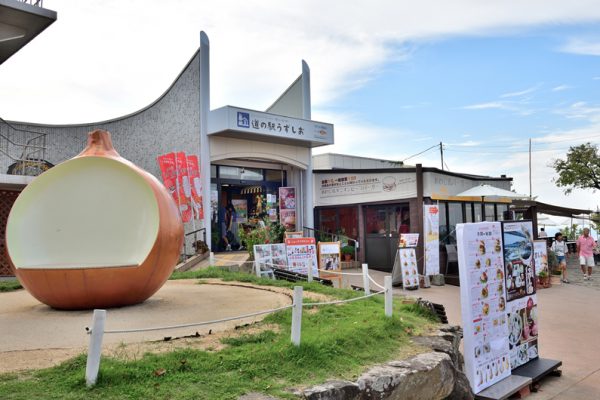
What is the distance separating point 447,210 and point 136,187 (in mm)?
13372

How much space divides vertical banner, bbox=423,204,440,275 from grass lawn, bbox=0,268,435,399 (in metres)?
9.54

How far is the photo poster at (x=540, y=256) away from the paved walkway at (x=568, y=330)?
2.17 feet

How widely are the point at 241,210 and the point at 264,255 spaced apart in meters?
7.74

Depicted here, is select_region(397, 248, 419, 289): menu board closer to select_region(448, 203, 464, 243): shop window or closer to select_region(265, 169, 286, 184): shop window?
select_region(448, 203, 464, 243): shop window

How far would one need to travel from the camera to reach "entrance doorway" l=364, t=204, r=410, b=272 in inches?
709

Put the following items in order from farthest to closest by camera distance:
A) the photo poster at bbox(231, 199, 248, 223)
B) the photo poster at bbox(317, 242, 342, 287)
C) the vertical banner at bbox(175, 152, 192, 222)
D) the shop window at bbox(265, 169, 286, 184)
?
the shop window at bbox(265, 169, 286, 184) < the photo poster at bbox(231, 199, 248, 223) < the vertical banner at bbox(175, 152, 192, 222) < the photo poster at bbox(317, 242, 342, 287)

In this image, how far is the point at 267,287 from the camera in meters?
9.55

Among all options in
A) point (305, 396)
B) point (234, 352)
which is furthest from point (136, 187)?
point (305, 396)

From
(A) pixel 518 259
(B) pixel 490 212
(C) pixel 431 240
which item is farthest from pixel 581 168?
(A) pixel 518 259

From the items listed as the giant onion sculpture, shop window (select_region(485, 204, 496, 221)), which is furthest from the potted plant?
the giant onion sculpture

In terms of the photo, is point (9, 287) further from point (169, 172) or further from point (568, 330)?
point (568, 330)

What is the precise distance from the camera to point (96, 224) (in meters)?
7.54

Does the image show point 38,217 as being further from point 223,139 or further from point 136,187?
point 223,139

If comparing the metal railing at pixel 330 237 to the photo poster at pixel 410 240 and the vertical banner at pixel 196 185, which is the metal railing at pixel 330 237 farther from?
the vertical banner at pixel 196 185
